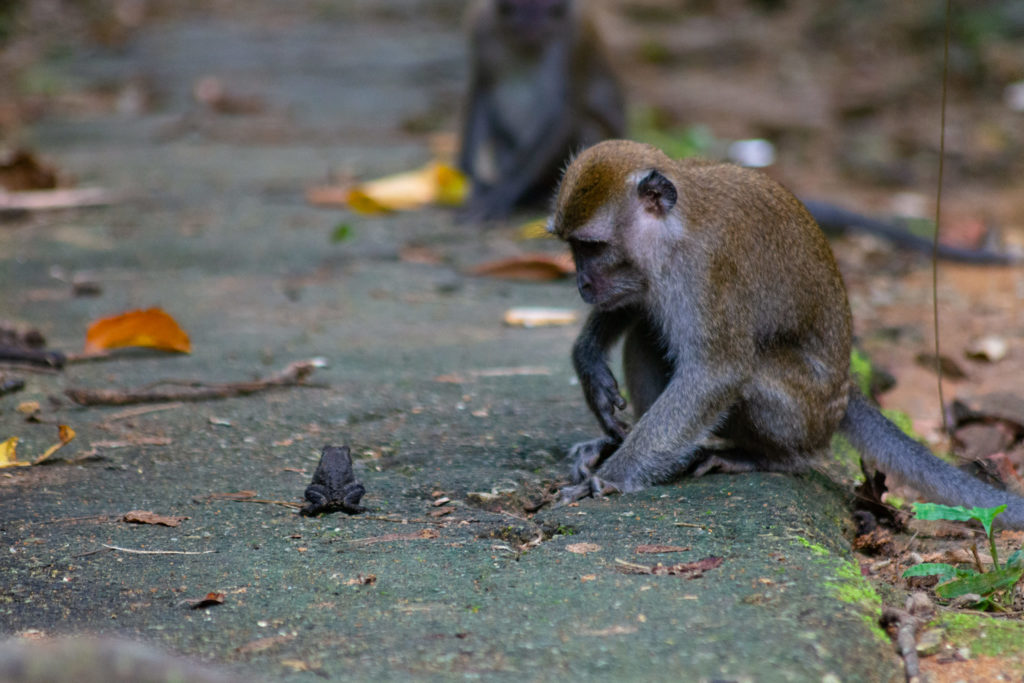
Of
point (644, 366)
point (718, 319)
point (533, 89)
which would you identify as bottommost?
point (644, 366)

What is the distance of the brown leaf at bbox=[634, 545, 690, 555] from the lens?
9.02 feet

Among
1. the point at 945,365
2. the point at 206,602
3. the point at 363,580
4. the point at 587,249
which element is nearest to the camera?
the point at 206,602

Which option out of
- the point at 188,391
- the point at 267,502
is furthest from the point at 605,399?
the point at 188,391

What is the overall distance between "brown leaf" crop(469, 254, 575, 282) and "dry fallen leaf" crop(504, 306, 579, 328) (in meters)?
0.54

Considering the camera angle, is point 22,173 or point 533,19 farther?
point 533,19

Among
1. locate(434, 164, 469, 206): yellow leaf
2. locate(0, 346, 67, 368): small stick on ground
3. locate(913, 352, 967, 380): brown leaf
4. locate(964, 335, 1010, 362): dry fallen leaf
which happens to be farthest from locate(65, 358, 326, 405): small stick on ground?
locate(434, 164, 469, 206): yellow leaf

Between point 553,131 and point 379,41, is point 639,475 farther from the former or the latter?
point 379,41

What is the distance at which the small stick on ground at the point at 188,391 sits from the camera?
12.8 feet

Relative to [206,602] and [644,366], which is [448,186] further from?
[206,602]

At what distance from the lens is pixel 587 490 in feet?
10.8

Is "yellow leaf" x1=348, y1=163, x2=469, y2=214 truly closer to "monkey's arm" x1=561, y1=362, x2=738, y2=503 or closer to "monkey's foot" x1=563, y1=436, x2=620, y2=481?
"monkey's foot" x1=563, y1=436, x2=620, y2=481

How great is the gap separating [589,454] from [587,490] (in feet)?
0.83

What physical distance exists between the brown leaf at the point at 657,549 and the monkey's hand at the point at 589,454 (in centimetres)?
65

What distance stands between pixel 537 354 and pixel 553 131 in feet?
13.0
